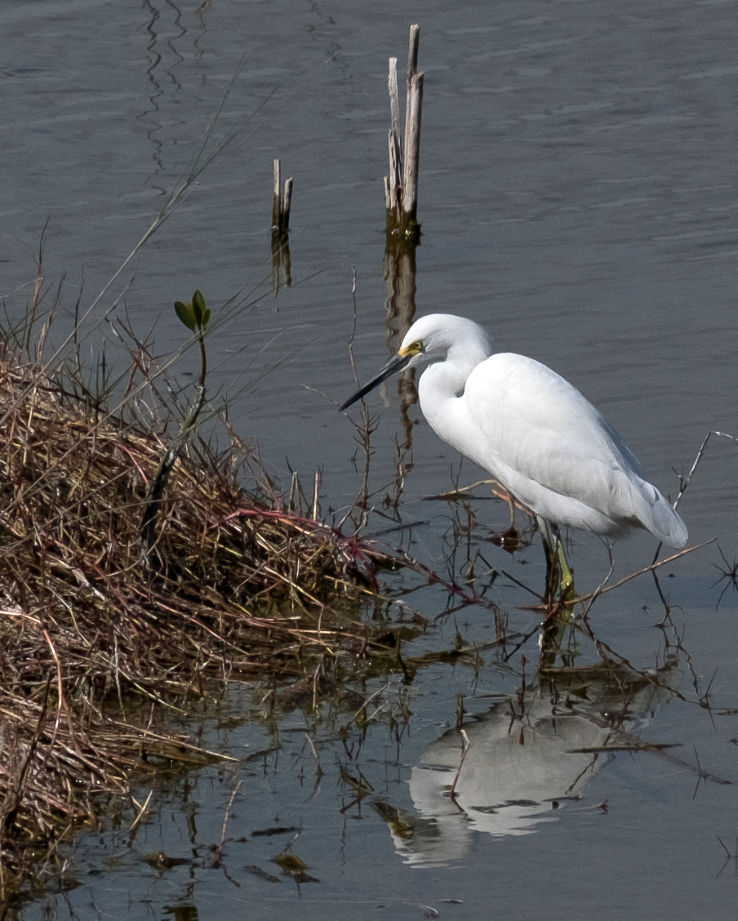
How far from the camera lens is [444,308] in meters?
8.37

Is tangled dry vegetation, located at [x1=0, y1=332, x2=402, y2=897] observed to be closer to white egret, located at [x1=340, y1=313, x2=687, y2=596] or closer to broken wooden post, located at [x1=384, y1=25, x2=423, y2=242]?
white egret, located at [x1=340, y1=313, x2=687, y2=596]

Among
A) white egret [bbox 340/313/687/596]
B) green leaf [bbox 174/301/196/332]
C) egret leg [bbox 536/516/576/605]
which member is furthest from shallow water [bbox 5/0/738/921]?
green leaf [bbox 174/301/196/332]

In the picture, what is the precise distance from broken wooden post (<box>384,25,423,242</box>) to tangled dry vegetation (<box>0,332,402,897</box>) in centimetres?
408

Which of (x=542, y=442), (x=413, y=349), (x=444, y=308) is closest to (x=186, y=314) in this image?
(x=413, y=349)

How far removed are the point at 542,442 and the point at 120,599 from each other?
5.38 feet

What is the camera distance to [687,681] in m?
4.65

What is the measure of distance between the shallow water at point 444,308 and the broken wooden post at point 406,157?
22cm

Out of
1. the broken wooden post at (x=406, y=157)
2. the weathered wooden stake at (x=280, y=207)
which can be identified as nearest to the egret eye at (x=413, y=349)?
the broken wooden post at (x=406, y=157)

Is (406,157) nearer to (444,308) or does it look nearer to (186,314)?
(444,308)

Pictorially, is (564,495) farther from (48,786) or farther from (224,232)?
(224,232)

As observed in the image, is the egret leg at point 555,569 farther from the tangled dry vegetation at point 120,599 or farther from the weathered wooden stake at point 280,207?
the weathered wooden stake at point 280,207

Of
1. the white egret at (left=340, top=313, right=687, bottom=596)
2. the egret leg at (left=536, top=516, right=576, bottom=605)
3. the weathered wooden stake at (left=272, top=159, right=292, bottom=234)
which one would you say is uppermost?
the weathered wooden stake at (left=272, top=159, right=292, bottom=234)

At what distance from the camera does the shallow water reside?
12.0 ft

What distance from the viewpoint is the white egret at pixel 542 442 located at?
207 inches
